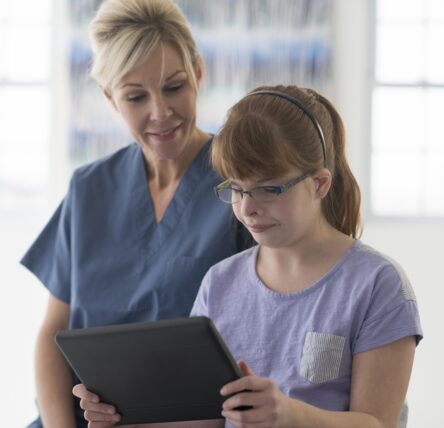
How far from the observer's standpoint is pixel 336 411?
53.6 inches

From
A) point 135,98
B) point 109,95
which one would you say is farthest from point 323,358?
point 109,95

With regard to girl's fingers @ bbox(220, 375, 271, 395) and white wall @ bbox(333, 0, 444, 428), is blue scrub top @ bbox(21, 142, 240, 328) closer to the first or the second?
girl's fingers @ bbox(220, 375, 271, 395)

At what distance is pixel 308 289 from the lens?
4.81 feet

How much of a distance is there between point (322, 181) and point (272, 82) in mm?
2674

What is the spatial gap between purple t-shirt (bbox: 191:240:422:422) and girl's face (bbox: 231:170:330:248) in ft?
0.34

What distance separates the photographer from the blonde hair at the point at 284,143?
4.53ft

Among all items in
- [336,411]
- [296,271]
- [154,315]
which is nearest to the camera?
[336,411]

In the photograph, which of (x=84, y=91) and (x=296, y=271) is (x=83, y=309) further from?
(x=84, y=91)

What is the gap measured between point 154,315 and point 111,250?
0.20 metres

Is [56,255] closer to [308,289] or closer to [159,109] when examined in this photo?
[159,109]

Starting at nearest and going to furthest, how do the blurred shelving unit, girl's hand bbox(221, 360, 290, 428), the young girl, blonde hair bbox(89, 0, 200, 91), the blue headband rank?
girl's hand bbox(221, 360, 290, 428), the young girl, the blue headband, blonde hair bbox(89, 0, 200, 91), the blurred shelving unit

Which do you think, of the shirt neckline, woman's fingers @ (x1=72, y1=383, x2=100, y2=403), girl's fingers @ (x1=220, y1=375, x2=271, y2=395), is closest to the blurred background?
the shirt neckline

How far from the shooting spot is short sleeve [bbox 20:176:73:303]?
2014 mm

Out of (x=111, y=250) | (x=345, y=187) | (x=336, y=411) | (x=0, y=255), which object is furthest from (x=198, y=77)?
(x=0, y=255)
